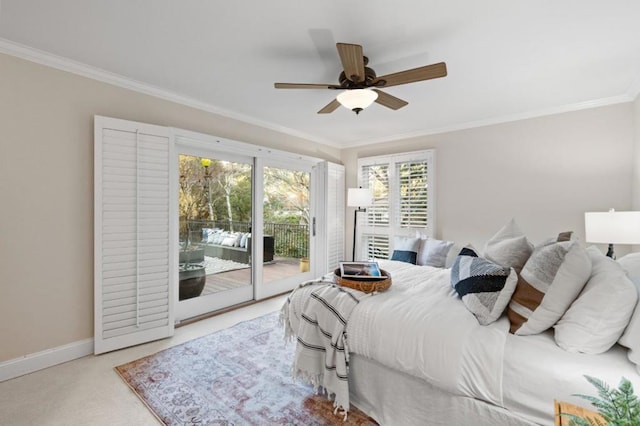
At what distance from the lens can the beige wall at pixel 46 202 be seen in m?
2.24

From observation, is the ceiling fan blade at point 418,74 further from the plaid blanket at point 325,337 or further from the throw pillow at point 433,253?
the throw pillow at point 433,253

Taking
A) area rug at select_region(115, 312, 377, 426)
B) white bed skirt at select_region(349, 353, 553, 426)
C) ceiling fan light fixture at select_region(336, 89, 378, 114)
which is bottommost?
area rug at select_region(115, 312, 377, 426)

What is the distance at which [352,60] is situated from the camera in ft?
6.20

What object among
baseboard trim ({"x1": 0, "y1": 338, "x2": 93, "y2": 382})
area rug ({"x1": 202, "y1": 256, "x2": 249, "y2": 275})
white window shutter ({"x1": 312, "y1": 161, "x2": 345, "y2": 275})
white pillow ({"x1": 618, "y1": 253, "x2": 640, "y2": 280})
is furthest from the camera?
white window shutter ({"x1": 312, "y1": 161, "x2": 345, "y2": 275})

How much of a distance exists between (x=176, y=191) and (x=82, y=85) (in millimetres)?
1194

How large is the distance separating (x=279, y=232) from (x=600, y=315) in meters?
3.68

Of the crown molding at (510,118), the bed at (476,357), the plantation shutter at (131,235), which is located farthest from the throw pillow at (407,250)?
the plantation shutter at (131,235)

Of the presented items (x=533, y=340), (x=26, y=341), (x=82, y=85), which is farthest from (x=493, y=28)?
(x=26, y=341)

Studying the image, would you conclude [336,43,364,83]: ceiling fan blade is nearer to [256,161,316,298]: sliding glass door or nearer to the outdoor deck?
[256,161,316,298]: sliding glass door

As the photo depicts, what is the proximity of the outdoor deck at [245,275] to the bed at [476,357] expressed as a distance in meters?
2.30

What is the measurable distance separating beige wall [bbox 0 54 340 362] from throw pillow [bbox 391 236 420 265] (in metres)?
3.47

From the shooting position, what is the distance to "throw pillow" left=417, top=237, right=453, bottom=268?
12.1 ft

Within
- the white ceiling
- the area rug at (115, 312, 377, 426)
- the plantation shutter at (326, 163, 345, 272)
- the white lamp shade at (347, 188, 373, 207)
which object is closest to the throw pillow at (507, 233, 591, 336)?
the area rug at (115, 312, 377, 426)

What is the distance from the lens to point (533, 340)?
1.45 meters
